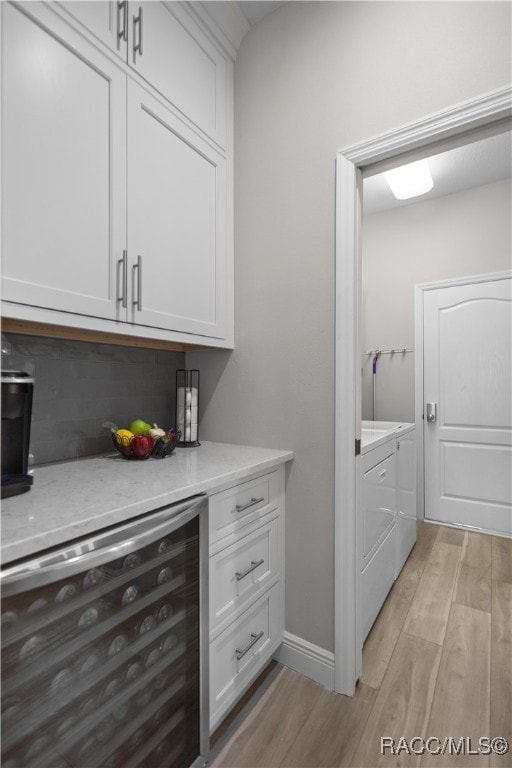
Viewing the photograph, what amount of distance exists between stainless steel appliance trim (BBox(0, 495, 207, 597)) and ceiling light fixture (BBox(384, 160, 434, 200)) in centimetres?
278

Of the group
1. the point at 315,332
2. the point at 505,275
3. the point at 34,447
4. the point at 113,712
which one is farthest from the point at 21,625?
the point at 505,275

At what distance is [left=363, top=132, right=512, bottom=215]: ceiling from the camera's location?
2.72 m

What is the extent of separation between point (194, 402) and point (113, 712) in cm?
110

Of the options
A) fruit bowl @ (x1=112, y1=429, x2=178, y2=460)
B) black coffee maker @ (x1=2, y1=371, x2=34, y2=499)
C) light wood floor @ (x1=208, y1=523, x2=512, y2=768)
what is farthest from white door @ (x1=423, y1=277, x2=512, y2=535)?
black coffee maker @ (x1=2, y1=371, x2=34, y2=499)

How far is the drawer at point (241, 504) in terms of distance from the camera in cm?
121

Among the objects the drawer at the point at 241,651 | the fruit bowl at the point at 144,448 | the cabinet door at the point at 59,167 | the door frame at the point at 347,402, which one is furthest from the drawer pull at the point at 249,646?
the cabinet door at the point at 59,167

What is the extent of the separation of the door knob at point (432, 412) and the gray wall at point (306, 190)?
2285mm

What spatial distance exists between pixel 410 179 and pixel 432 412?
6.24 ft

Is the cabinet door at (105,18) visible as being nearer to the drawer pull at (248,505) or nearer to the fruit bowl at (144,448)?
the fruit bowl at (144,448)

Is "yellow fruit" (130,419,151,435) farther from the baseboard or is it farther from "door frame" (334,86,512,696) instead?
the baseboard

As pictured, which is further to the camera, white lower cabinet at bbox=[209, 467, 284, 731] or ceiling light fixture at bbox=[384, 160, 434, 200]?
A: ceiling light fixture at bbox=[384, 160, 434, 200]

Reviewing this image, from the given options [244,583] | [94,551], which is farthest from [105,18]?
[244,583]

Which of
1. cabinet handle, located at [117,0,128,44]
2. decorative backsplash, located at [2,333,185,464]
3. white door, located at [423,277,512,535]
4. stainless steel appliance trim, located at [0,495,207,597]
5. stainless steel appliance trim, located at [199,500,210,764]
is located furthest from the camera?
white door, located at [423,277,512,535]

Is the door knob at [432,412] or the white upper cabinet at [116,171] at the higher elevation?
the white upper cabinet at [116,171]
